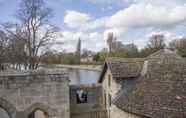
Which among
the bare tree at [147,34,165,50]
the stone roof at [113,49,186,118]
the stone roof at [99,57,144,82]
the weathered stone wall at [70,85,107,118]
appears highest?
the bare tree at [147,34,165,50]

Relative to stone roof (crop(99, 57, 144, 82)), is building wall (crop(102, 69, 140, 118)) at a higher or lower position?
lower

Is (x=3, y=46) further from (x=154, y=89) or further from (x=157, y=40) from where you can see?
(x=157, y=40)

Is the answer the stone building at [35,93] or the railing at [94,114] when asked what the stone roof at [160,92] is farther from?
the railing at [94,114]

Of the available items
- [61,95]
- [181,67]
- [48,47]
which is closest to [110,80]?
[61,95]

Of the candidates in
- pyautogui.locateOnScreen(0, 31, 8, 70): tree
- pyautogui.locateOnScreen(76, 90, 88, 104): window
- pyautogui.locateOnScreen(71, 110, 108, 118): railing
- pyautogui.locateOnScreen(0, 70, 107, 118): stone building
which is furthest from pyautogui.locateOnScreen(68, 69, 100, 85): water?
pyautogui.locateOnScreen(0, 70, 107, 118): stone building

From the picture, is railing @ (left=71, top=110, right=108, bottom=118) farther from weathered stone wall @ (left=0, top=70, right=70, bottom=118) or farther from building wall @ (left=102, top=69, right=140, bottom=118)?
weathered stone wall @ (left=0, top=70, right=70, bottom=118)

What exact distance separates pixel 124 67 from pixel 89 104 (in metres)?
4.04

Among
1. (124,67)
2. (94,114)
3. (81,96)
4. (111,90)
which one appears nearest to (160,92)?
(124,67)

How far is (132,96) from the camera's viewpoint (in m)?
12.0

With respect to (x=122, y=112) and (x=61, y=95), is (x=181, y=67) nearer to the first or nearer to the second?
(x=122, y=112)

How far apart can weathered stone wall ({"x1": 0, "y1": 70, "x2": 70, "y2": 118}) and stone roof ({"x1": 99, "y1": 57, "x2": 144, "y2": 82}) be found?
11.1 ft

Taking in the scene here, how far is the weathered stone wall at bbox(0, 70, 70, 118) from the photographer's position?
14.8 m

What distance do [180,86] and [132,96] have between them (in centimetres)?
252

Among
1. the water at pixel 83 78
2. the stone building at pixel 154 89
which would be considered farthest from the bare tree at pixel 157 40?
the stone building at pixel 154 89
